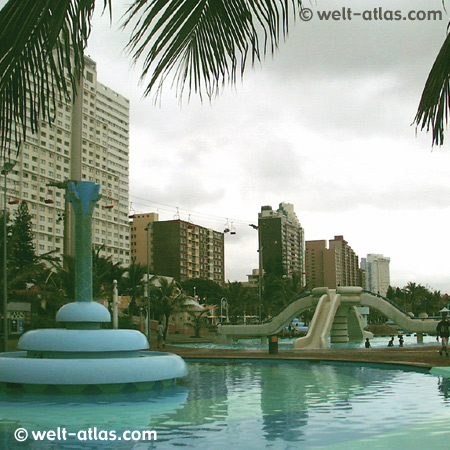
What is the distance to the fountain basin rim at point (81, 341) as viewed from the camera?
582 inches

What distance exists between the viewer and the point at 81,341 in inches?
583

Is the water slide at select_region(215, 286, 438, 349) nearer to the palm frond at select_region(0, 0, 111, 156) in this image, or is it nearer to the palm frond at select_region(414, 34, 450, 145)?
the palm frond at select_region(414, 34, 450, 145)

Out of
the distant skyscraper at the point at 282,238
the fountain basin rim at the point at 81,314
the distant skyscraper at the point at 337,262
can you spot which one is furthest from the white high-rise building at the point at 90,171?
the fountain basin rim at the point at 81,314

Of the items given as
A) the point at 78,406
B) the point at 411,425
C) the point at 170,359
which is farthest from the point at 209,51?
the point at 170,359

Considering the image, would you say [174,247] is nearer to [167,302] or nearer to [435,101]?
[167,302]

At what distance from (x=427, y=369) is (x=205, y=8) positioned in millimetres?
18077

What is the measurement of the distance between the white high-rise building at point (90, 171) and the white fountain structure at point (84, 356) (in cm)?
8657

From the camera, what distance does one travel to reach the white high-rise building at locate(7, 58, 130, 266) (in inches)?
4301

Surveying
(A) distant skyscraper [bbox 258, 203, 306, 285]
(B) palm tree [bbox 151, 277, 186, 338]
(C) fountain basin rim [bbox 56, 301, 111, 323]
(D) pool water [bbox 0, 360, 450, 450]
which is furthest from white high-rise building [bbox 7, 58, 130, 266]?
(D) pool water [bbox 0, 360, 450, 450]

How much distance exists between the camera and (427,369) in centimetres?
1883

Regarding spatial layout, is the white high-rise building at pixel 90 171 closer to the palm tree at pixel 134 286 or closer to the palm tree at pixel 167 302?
the palm tree at pixel 134 286

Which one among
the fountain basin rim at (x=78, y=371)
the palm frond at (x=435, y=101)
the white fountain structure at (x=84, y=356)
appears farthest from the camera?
the white fountain structure at (x=84, y=356)

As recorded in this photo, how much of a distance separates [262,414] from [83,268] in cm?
782

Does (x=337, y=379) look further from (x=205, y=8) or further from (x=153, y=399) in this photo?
(x=205, y=8)
